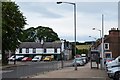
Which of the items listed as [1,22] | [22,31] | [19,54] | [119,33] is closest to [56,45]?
[19,54]

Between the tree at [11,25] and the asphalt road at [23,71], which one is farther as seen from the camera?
the tree at [11,25]

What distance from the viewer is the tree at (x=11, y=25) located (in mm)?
72625

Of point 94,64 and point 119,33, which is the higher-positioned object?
point 119,33

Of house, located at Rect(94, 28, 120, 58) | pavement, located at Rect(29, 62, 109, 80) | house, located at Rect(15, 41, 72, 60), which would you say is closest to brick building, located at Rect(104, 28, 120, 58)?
house, located at Rect(94, 28, 120, 58)

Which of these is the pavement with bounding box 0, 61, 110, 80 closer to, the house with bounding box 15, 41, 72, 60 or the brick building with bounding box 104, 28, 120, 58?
the brick building with bounding box 104, 28, 120, 58

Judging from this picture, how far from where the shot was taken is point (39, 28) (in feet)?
547

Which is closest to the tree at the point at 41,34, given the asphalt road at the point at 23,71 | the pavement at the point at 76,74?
the asphalt road at the point at 23,71

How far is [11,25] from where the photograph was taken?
2918 inches

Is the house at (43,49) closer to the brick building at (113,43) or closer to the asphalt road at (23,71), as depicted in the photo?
the brick building at (113,43)

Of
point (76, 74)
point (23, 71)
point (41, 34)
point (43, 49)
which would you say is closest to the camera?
point (76, 74)

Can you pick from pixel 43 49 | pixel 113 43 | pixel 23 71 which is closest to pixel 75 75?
pixel 23 71

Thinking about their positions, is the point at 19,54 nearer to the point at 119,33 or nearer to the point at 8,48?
the point at 119,33

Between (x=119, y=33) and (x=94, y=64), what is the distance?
1580 inches

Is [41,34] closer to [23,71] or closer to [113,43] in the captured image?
[113,43]
